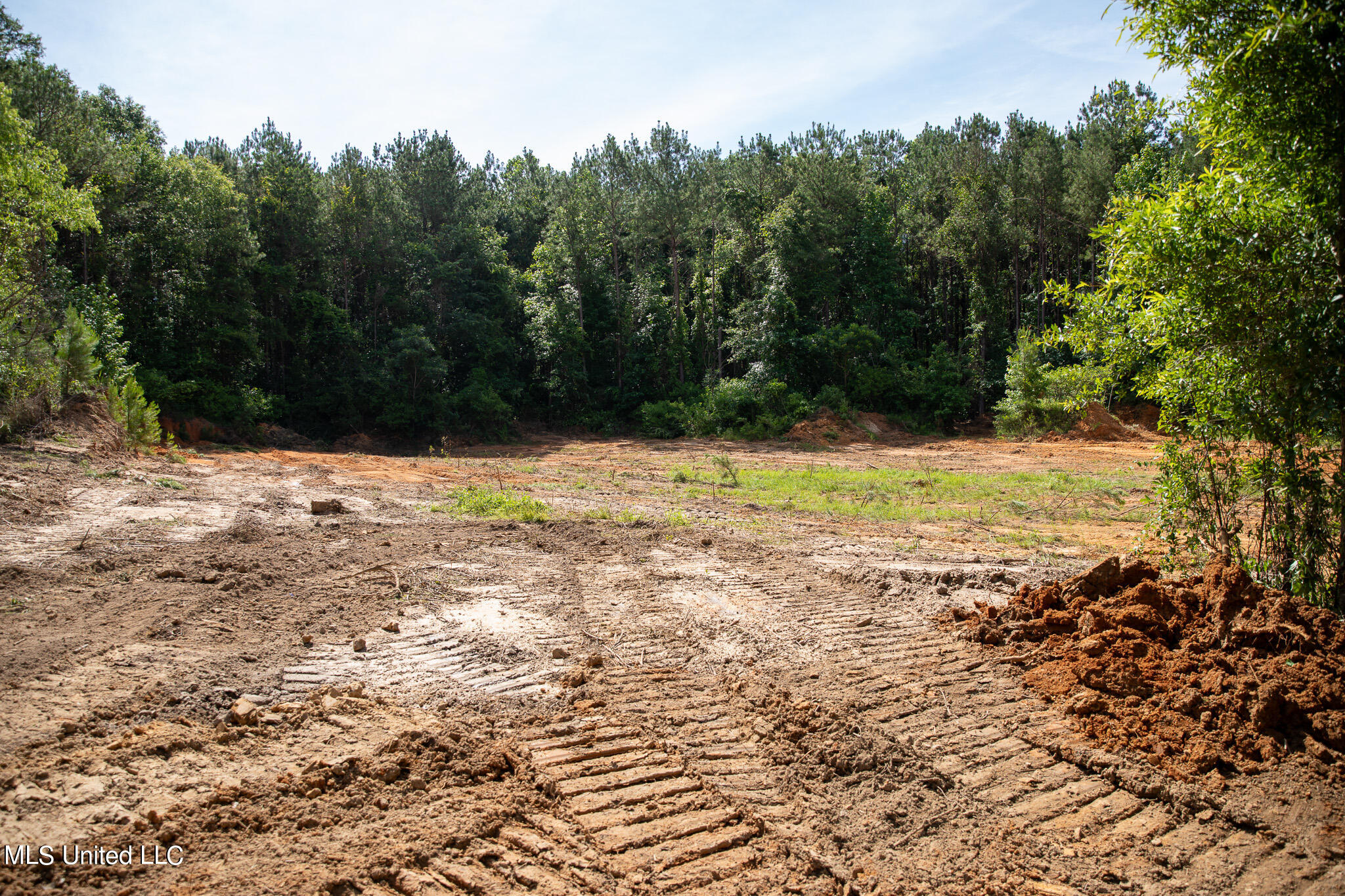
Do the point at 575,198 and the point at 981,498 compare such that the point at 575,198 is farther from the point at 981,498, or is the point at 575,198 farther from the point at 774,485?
the point at 981,498

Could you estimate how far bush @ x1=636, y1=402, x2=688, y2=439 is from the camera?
3066 centimetres

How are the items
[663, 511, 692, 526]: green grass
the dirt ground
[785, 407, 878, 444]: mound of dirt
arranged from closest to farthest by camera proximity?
the dirt ground, [663, 511, 692, 526]: green grass, [785, 407, 878, 444]: mound of dirt

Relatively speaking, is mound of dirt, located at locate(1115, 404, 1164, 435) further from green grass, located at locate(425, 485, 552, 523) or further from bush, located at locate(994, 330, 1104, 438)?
green grass, located at locate(425, 485, 552, 523)

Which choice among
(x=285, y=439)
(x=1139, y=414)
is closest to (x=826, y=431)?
(x=1139, y=414)

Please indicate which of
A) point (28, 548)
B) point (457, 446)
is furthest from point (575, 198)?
point (28, 548)

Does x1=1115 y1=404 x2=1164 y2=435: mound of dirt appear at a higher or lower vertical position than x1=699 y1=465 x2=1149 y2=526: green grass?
higher

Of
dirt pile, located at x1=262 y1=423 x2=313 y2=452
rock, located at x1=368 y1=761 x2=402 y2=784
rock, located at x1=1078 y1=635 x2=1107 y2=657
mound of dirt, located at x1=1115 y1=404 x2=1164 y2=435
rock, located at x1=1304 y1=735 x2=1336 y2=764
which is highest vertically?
mound of dirt, located at x1=1115 y1=404 x2=1164 y2=435

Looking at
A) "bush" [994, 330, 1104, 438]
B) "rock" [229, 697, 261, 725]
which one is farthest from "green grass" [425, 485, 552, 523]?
"bush" [994, 330, 1104, 438]

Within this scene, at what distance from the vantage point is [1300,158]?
422 cm

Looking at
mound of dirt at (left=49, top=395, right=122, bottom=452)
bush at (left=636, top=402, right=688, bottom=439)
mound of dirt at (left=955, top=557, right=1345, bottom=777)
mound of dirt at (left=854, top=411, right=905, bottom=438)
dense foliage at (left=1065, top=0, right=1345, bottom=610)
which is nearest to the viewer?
mound of dirt at (left=955, top=557, right=1345, bottom=777)

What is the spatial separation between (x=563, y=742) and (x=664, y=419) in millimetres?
27135

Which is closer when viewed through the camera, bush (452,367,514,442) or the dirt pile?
the dirt pile

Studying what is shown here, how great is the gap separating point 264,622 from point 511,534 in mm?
4089

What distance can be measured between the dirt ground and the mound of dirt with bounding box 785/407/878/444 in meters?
19.8
